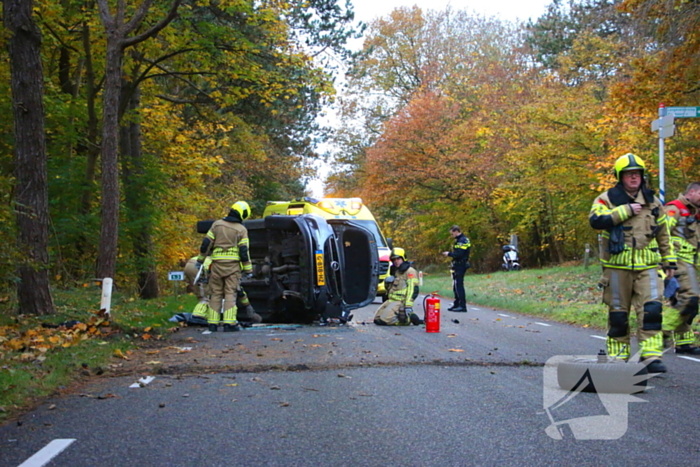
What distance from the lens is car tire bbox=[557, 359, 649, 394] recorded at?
600 cm

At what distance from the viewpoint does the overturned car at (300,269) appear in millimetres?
12539

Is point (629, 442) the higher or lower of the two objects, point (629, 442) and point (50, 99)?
the lower

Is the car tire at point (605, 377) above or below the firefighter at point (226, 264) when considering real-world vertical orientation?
below

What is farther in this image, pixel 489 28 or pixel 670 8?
pixel 489 28

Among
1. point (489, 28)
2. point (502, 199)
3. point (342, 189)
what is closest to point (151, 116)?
point (502, 199)

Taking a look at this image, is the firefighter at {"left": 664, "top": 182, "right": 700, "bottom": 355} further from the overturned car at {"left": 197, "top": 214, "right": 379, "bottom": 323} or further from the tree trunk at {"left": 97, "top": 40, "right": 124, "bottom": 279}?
the tree trunk at {"left": 97, "top": 40, "right": 124, "bottom": 279}

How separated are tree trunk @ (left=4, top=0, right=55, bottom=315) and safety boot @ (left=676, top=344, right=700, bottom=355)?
886cm

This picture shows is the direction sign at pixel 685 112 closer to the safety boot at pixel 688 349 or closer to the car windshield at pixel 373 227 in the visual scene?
the safety boot at pixel 688 349

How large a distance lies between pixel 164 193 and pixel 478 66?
28608mm

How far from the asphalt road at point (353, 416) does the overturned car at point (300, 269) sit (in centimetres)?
372

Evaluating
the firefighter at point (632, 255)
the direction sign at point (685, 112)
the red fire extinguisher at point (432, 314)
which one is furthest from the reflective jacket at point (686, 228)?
the red fire extinguisher at point (432, 314)

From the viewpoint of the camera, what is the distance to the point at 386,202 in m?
40.4

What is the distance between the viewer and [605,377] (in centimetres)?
602

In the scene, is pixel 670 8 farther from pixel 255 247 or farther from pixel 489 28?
pixel 489 28
